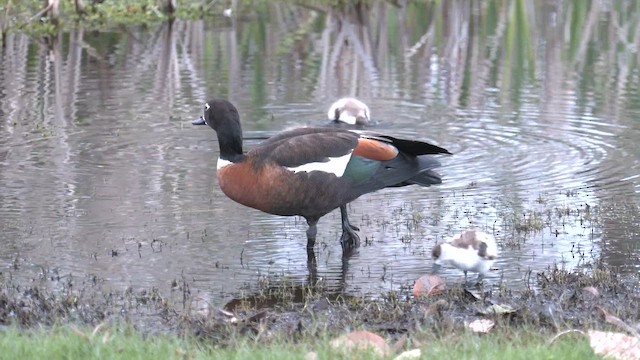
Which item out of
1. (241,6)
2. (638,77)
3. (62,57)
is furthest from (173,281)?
(241,6)

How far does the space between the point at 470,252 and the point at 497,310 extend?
0.81m

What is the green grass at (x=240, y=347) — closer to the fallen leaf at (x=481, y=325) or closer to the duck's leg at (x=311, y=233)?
the fallen leaf at (x=481, y=325)

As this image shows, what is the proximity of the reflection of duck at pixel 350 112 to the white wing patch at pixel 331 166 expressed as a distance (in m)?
3.76

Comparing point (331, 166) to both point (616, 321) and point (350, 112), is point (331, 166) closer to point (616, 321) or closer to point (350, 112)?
point (616, 321)

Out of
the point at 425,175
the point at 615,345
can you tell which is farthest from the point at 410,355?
the point at 425,175

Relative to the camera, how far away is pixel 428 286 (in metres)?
7.02

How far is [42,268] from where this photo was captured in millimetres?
7582

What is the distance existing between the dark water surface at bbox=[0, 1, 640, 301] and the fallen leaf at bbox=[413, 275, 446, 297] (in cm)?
23

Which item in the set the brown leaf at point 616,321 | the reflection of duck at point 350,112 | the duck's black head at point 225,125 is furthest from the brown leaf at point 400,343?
the reflection of duck at point 350,112

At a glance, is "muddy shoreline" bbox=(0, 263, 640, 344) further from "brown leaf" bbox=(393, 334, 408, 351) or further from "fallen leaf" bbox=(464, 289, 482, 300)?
"brown leaf" bbox=(393, 334, 408, 351)

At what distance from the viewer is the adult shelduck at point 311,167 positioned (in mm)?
7840

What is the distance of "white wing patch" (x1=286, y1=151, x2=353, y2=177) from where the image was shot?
7914mm

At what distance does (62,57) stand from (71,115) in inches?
175

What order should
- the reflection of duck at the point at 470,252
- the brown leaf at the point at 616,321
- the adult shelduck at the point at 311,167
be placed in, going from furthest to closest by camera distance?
the adult shelduck at the point at 311,167
the reflection of duck at the point at 470,252
the brown leaf at the point at 616,321
